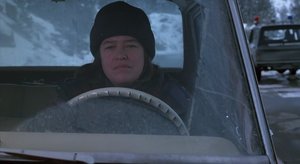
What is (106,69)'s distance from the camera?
2.15 m

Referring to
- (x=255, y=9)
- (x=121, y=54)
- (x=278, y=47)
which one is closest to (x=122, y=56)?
(x=121, y=54)

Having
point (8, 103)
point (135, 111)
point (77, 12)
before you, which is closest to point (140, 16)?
point (77, 12)

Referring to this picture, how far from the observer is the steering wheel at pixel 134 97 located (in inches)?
77.4

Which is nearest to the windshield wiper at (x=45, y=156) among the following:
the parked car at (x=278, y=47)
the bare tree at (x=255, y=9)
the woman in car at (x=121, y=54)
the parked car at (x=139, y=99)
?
the parked car at (x=139, y=99)

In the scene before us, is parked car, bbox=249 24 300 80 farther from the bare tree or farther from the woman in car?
the woman in car

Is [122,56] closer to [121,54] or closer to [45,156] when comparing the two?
[121,54]

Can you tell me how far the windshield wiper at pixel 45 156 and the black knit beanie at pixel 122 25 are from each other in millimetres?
701

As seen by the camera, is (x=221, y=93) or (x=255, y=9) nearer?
(x=221, y=93)

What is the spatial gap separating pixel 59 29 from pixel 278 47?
38.1ft

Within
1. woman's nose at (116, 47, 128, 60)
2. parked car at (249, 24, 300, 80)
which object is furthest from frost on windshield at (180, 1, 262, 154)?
parked car at (249, 24, 300, 80)

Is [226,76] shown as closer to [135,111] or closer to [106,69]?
[135,111]

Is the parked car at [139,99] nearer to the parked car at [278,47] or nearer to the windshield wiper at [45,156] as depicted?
the windshield wiper at [45,156]

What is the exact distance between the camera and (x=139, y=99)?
1.98 metres

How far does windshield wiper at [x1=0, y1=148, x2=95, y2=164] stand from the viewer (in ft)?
5.31
